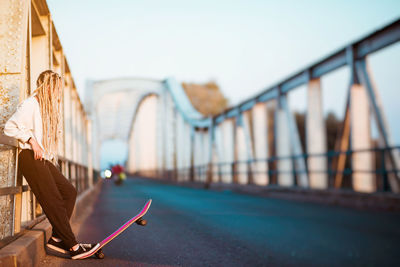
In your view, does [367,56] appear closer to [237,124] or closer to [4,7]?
[4,7]

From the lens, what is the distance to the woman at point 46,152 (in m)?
3.20

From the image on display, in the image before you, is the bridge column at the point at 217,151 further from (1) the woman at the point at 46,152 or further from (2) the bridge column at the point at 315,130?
(1) the woman at the point at 46,152

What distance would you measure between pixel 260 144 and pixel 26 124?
41.6 ft

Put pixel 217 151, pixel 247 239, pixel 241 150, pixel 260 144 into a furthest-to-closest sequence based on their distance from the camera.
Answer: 1. pixel 217 151
2. pixel 241 150
3. pixel 260 144
4. pixel 247 239

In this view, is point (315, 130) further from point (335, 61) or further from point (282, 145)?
point (282, 145)

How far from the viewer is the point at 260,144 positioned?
50.6 feet

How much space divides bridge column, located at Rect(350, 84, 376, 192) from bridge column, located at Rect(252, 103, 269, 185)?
5.25 m

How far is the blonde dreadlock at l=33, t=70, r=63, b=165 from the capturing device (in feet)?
11.1

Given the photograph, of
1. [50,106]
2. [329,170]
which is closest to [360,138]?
[329,170]

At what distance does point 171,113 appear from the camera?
39.0 m

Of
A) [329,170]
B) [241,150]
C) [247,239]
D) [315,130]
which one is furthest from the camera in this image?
[241,150]

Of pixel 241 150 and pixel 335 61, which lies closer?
pixel 335 61

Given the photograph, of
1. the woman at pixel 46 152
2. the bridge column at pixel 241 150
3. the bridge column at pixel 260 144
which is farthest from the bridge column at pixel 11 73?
the bridge column at pixel 241 150

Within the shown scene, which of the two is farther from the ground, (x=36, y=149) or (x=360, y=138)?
(x=360, y=138)
